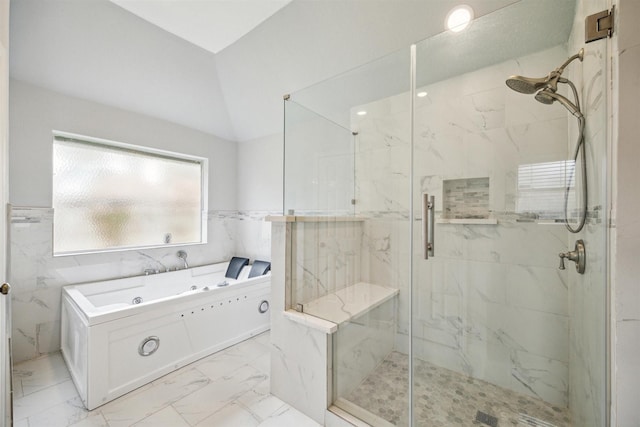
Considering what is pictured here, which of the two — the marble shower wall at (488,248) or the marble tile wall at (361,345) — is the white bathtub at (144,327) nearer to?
the marble tile wall at (361,345)

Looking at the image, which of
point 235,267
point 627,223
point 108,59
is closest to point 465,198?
point 627,223

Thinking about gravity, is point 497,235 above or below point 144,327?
above

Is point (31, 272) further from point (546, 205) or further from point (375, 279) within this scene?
point (546, 205)

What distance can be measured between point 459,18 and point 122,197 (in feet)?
12.3

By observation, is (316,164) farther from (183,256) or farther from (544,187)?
(183,256)

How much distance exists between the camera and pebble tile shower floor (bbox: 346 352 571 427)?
1475 millimetres

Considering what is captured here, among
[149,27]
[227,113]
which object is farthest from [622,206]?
[227,113]

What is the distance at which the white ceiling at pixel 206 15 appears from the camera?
2137 millimetres

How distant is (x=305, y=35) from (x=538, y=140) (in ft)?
6.65

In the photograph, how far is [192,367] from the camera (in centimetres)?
216

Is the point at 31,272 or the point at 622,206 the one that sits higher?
the point at 622,206

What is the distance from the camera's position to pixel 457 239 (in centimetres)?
190

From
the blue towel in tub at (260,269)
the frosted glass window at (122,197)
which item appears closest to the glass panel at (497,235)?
the blue towel in tub at (260,269)

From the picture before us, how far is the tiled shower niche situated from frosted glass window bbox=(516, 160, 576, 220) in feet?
0.65
